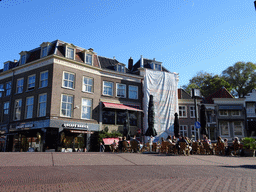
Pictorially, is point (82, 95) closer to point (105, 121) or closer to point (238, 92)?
point (105, 121)

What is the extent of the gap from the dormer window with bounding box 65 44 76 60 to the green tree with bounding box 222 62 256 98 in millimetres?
31717

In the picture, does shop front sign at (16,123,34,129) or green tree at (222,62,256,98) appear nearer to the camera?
shop front sign at (16,123,34,129)

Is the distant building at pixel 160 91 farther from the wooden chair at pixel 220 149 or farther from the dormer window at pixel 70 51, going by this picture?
the wooden chair at pixel 220 149

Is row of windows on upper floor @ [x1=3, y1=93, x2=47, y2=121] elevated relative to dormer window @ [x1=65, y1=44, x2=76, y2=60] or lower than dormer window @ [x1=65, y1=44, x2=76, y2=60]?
lower

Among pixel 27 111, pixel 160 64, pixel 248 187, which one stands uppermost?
pixel 160 64

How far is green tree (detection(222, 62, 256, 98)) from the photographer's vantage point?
46.4 metres

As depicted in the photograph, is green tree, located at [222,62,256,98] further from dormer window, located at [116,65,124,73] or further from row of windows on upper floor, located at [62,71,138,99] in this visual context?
dormer window, located at [116,65,124,73]

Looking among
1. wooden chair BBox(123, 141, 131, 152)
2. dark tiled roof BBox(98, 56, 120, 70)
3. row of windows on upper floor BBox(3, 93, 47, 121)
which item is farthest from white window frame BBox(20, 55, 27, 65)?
wooden chair BBox(123, 141, 131, 152)

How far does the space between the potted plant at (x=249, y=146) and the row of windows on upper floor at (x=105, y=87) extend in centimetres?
1812

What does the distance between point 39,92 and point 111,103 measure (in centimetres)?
870

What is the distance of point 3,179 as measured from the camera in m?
6.57

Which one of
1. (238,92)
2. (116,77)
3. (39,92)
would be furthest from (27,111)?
(238,92)

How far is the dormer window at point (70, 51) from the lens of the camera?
2908cm

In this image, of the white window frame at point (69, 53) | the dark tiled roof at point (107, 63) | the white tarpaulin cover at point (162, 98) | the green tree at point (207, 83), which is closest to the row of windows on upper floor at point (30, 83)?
the white window frame at point (69, 53)
